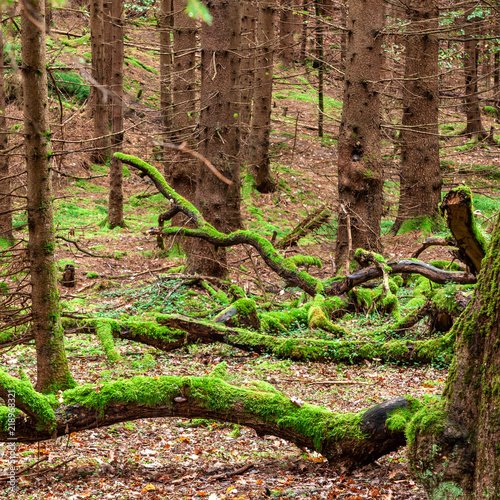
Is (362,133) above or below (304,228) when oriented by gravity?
above

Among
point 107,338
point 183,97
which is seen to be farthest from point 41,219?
point 183,97

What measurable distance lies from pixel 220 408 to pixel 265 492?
91cm

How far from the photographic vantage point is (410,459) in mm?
3400

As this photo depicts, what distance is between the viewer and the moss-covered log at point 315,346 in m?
7.04

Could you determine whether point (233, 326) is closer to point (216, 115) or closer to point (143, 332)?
point (143, 332)

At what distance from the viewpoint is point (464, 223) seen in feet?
19.7

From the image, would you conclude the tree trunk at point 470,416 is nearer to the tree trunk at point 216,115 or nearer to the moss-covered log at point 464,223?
the moss-covered log at point 464,223

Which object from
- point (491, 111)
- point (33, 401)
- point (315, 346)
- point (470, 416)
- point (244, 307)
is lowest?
point (315, 346)

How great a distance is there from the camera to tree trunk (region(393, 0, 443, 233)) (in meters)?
13.9

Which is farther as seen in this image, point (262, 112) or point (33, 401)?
point (262, 112)

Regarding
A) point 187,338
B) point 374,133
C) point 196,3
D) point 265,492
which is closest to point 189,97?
point 374,133

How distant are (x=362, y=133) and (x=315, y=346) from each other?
4.63 metres

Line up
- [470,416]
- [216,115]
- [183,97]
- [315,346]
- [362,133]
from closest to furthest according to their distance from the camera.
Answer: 1. [470,416]
2. [315,346]
3. [216,115]
4. [362,133]
5. [183,97]

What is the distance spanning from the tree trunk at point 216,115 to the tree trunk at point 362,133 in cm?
220
